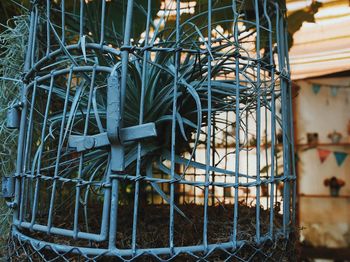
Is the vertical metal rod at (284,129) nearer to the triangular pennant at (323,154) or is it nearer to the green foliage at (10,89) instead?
the green foliage at (10,89)

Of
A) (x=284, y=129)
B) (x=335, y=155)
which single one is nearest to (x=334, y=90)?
(x=335, y=155)

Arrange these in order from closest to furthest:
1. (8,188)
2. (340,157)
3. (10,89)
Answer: (8,188), (10,89), (340,157)

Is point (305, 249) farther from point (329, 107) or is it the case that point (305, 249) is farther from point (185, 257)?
point (185, 257)

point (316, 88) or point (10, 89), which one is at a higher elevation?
point (316, 88)

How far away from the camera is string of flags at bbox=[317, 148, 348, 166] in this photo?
7.22 ft

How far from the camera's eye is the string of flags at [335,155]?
220 cm

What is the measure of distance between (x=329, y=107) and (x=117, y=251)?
190cm

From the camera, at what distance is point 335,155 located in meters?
2.22

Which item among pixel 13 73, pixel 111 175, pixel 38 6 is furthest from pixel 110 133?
pixel 13 73

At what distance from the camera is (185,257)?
643 millimetres

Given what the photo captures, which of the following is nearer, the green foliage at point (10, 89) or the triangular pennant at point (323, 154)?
the green foliage at point (10, 89)

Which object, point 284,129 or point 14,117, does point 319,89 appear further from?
point 14,117

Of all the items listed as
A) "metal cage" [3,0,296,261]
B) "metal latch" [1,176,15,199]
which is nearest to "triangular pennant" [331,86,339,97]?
"metal cage" [3,0,296,261]

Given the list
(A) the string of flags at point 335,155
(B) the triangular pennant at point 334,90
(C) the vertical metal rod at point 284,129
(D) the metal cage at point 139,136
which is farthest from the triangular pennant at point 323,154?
(C) the vertical metal rod at point 284,129
